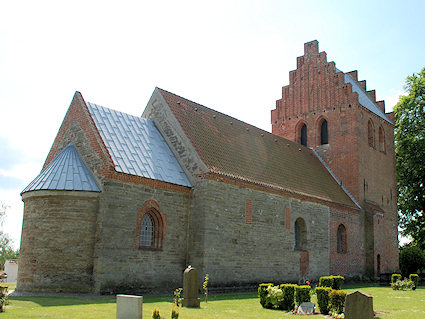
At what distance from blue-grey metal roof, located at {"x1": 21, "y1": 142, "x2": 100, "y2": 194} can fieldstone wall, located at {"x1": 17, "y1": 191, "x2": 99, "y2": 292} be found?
0.73 feet

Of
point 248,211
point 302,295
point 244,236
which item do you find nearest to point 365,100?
point 248,211

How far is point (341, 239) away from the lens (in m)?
26.2

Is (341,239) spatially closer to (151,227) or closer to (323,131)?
(323,131)

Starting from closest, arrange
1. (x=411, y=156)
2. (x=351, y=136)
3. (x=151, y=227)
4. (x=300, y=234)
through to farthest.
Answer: (x=151, y=227)
(x=300, y=234)
(x=351, y=136)
(x=411, y=156)

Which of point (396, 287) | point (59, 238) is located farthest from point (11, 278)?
point (396, 287)

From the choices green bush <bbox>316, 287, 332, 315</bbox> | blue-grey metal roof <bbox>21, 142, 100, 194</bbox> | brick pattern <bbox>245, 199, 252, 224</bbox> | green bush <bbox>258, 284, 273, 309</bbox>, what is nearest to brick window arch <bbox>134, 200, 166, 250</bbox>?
blue-grey metal roof <bbox>21, 142, 100, 194</bbox>

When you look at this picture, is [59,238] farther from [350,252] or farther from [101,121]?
[350,252]

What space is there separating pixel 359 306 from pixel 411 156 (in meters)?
27.7

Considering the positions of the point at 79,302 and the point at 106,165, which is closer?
the point at 79,302

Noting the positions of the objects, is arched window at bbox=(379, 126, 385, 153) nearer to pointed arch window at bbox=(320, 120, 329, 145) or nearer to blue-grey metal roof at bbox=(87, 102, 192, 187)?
pointed arch window at bbox=(320, 120, 329, 145)

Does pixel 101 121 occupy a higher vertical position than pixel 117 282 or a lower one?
higher

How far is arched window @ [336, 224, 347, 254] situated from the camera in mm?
25891

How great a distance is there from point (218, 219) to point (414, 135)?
22463mm

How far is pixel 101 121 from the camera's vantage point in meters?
18.3
